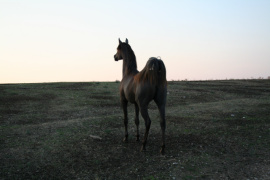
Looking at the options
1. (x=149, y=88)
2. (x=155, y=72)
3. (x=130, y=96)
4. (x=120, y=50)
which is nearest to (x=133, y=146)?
(x=130, y=96)

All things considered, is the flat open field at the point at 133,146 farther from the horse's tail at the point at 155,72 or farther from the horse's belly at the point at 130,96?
the horse's tail at the point at 155,72

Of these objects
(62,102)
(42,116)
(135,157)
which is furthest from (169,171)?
(62,102)

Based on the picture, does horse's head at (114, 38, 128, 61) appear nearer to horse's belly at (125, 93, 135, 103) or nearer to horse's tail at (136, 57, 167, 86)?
horse's belly at (125, 93, 135, 103)

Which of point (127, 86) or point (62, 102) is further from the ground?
point (127, 86)

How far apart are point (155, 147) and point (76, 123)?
13.7 ft

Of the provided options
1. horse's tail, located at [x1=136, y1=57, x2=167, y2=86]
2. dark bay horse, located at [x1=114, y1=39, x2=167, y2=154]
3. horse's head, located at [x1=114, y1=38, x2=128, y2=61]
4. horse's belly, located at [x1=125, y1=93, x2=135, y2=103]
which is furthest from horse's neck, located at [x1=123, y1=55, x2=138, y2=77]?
horse's tail, located at [x1=136, y1=57, x2=167, y2=86]

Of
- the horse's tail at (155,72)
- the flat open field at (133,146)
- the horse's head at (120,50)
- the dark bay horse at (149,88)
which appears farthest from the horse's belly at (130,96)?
the horse's head at (120,50)

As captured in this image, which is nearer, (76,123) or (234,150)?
(234,150)

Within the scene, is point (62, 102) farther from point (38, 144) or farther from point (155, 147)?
point (155, 147)

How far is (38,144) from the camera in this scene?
7.92 metres

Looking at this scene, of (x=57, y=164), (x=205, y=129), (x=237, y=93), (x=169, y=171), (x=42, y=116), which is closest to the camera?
(x=169, y=171)

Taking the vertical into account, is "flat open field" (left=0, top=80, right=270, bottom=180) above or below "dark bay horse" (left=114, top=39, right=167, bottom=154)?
below

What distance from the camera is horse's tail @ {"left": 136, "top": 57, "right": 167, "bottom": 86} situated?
261 inches

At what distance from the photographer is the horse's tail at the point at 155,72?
6633 mm
